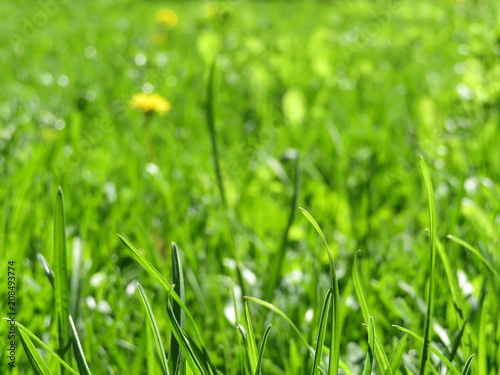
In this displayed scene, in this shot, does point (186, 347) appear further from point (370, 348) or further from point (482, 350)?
point (482, 350)

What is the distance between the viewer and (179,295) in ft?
2.26

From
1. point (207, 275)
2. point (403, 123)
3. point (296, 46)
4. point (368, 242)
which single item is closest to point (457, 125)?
point (403, 123)

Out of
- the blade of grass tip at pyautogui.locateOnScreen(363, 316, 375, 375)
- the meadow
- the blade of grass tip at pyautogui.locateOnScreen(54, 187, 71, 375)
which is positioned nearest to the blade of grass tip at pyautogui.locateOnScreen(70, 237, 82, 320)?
the meadow

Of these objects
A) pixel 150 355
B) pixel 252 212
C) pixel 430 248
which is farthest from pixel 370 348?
pixel 252 212

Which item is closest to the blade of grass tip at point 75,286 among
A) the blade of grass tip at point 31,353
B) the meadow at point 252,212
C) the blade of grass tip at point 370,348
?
the meadow at point 252,212

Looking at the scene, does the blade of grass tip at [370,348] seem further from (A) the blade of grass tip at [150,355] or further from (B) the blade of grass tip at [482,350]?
(A) the blade of grass tip at [150,355]

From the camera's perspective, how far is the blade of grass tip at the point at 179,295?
0.68 metres

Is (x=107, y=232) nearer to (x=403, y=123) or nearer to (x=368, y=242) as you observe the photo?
(x=368, y=242)

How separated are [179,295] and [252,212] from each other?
0.90 metres

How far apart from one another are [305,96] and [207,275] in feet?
5.43

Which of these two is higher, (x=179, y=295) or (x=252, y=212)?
(x=179, y=295)

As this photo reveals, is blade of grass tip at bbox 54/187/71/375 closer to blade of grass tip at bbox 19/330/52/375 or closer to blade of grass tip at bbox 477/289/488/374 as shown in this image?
blade of grass tip at bbox 19/330/52/375

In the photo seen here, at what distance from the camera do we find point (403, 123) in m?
2.27

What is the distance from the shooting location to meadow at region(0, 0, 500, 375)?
2.67 feet
